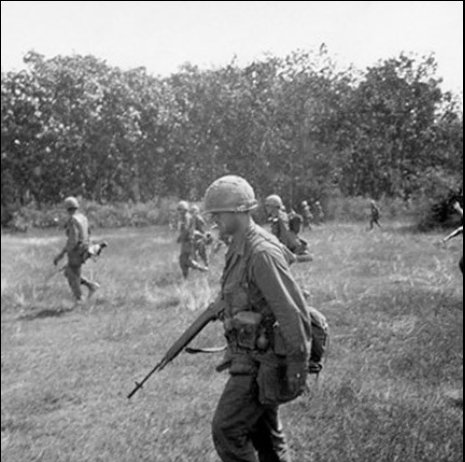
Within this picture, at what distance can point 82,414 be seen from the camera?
23.8 feet

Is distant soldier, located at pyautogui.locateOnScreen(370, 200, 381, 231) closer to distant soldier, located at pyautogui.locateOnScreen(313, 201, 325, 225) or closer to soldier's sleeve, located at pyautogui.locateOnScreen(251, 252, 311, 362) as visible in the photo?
distant soldier, located at pyautogui.locateOnScreen(313, 201, 325, 225)

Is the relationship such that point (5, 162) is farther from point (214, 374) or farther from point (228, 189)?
point (214, 374)

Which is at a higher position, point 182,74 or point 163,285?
point 182,74

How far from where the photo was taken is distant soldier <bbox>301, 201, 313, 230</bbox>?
3289 mm

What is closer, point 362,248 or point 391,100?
point 391,100

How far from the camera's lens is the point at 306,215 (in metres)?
3.29

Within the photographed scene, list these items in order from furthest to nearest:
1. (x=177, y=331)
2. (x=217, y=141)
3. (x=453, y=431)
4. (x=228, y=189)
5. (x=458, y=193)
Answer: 1. (x=177, y=331)
2. (x=453, y=431)
3. (x=458, y=193)
4. (x=217, y=141)
5. (x=228, y=189)

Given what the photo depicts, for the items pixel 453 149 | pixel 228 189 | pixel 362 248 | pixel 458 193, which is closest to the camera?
pixel 228 189

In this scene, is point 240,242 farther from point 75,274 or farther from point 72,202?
point 75,274

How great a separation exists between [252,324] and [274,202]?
2.18ft

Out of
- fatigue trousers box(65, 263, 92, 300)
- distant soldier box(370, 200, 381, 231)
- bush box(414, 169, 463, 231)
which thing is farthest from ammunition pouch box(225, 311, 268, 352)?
fatigue trousers box(65, 263, 92, 300)

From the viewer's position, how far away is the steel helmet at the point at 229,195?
3.30m

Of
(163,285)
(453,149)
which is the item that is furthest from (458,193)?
(163,285)

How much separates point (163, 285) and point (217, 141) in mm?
4819
